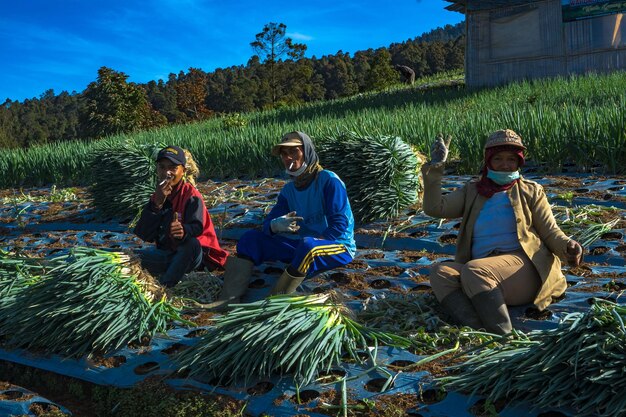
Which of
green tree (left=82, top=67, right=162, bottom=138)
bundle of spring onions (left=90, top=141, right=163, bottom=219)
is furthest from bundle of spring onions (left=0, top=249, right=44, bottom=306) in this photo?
green tree (left=82, top=67, right=162, bottom=138)

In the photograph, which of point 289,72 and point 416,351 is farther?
point 289,72

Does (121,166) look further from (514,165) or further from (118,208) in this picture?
(514,165)

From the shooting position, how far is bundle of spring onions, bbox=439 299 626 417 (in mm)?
2055

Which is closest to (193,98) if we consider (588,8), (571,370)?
(588,8)

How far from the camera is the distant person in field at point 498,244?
297 centimetres

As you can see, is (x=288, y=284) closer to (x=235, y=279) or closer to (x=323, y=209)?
(x=235, y=279)

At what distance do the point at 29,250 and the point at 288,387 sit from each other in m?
3.85

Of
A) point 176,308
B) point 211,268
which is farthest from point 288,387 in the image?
point 211,268

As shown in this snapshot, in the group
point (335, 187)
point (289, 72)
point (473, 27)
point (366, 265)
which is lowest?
point (366, 265)

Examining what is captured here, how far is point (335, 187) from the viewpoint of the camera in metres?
3.86

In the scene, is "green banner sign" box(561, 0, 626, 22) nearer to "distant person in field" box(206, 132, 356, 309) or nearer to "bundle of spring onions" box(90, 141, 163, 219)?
"bundle of spring onions" box(90, 141, 163, 219)

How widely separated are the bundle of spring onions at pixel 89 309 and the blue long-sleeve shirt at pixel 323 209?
0.94 m

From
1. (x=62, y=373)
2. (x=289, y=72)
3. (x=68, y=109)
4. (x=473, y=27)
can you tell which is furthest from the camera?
(x=68, y=109)

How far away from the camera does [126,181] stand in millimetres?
6492
